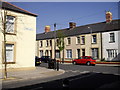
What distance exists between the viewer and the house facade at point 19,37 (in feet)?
52.3

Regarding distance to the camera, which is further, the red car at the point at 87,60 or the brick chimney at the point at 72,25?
the brick chimney at the point at 72,25

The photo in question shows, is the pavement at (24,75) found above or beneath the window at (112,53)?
beneath

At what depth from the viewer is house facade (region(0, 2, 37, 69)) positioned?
15938 mm

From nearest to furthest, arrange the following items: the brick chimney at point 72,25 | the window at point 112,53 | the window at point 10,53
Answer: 1. the window at point 10,53
2. the window at point 112,53
3. the brick chimney at point 72,25

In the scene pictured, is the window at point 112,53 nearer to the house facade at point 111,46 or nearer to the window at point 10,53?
the house facade at point 111,46

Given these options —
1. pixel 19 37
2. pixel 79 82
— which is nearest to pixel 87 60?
pixel 19 37

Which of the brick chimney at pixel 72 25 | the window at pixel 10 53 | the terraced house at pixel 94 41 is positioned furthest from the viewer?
the brick chimney at pixel 72 25

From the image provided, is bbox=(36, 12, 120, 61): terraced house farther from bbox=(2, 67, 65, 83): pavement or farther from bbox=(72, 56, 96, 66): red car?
bbox=(2, 67, 65, 83): pavement

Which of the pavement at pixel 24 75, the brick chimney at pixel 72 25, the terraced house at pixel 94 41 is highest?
the brick chimney at pixel 72 25

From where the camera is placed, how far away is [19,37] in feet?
55.0

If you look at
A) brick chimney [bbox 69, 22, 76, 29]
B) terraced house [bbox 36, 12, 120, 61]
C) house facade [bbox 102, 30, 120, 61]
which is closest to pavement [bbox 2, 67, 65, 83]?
terraced house [bbox 36, 12, 120, 61]

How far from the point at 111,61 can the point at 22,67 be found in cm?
1778

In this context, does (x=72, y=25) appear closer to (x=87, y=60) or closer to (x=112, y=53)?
(x=112, y=53)

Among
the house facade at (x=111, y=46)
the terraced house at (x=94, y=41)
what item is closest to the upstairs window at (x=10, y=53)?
the terraced house at (x=94, y=41)
